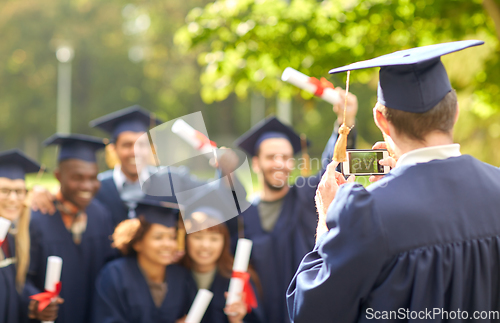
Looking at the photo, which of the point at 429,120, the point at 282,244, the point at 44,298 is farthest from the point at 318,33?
the point at 429,120

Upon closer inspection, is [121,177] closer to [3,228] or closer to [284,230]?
[3,228]

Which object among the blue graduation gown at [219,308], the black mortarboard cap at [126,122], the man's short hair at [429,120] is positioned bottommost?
the blue graduation gown at [219,308]

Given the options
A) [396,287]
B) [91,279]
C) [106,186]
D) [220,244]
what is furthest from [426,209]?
[106,186]

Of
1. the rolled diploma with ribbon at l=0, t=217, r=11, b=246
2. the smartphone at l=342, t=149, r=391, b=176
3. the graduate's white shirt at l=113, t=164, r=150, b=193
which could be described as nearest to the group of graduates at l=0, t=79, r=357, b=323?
the graduate's white shirt at l=113, t=164, r=150, b=193

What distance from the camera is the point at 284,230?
3613 mm

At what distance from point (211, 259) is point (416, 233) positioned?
7.37ft

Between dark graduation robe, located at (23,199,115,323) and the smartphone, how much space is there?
2.53 meters

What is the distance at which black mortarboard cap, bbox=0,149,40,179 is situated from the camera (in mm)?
3422

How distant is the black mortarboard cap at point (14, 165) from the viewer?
342cm

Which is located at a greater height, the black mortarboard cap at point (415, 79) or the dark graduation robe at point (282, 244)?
the black mortarboard cap at point (415, 79)

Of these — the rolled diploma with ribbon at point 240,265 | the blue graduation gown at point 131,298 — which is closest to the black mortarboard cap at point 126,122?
the blue graduation gown at point 131,298

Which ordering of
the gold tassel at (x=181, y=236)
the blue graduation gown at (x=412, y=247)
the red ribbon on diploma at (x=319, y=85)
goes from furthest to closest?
the gold tassel at (x=181, y=236)
the red ribbon on diploma at (x=319, y=85)
the blue graduation gown at (x=412, y=247)

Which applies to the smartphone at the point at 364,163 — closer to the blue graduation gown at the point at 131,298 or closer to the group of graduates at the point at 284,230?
the group of graduates at the point at 284,230

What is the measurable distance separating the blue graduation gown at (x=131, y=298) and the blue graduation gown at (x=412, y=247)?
1986 mm
